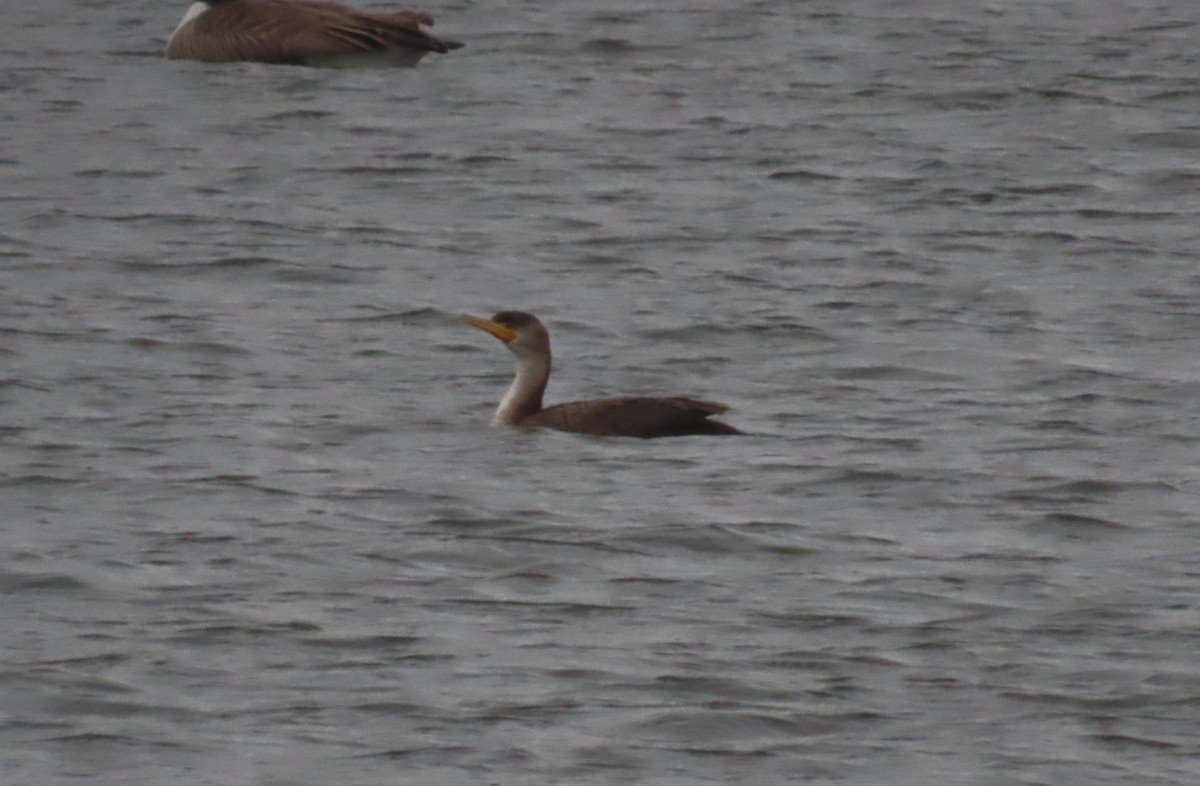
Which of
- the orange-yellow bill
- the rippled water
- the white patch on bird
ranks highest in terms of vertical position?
the white patch on bird

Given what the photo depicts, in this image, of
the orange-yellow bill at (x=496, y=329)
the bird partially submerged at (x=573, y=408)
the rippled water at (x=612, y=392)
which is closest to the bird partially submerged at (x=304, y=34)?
the rippled water at (x=612, y=392)

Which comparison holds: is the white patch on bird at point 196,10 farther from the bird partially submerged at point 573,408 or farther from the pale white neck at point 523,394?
the pale white neck at point 523,394

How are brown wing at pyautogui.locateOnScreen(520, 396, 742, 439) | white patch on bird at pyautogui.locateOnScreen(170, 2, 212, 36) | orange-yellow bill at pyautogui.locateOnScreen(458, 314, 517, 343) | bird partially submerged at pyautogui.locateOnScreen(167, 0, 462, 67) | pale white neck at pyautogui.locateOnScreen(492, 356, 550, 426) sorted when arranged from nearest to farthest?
1. brown wing at pyautogui.locateOnScreen(520, 396, 742, 439)
2. pale white neck at pyautogui.locateOnScreen(492, 356, 550, 426)
3. orange-yellow bill at pyautogui.locateOnScreen(458, 314, 517, 343)
4. bird partially submerged at pyautogui.locateOnScreen(167, 0, 462, 67)
5. white patch on bird at pyautogui.locateOnScreen(170, 2, 212, 36)

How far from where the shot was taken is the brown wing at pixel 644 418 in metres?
12.6

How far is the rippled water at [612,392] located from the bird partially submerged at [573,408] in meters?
0.11

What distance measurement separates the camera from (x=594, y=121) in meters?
20.9

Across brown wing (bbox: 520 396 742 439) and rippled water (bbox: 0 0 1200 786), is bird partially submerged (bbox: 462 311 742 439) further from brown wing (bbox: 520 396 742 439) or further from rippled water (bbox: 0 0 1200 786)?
rippled water (bbox: 0 0 1200 786)

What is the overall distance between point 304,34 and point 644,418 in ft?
31.6

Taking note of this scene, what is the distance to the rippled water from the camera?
9055 millimetres

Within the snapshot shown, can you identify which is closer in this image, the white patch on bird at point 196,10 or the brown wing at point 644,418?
the brown wing at point 644,418

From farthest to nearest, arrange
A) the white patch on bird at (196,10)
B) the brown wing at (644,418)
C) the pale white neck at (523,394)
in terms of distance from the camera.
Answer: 1. the white patch on bird at (196,10)
2. the pale white neck at (523,394)
3. the brown wing at (644,418)

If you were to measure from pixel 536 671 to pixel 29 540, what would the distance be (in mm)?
2385

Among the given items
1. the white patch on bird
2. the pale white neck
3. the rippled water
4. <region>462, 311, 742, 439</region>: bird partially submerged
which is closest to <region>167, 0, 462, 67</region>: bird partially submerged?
the white patch on bird

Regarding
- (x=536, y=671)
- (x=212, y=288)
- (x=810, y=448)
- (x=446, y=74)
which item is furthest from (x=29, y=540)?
(x=446, y=74)
